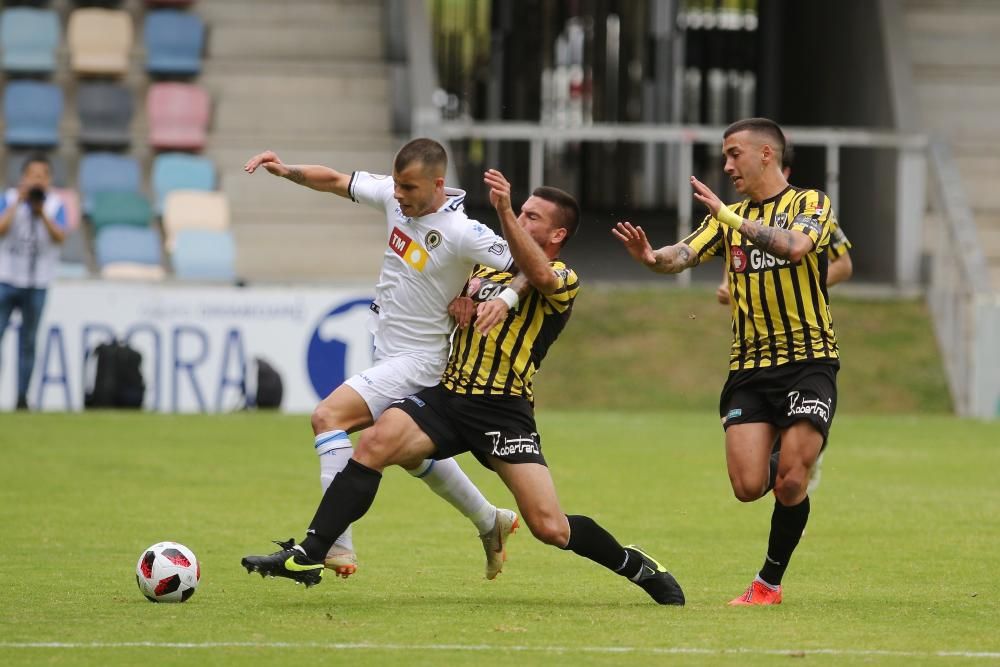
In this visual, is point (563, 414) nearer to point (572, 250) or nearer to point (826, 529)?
point (572, 250)

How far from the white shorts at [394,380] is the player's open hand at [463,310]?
26 cm

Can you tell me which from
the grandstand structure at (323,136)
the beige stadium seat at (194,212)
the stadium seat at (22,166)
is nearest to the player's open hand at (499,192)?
the grandstand structure at (323,136)

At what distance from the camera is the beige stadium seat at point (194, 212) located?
22.1 metres

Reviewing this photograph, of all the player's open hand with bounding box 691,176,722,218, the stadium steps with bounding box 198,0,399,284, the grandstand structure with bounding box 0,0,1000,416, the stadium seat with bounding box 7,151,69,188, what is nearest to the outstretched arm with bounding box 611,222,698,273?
the player's open hand with bounding box 691,176,722,218

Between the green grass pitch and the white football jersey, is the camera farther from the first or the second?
the white football jersey

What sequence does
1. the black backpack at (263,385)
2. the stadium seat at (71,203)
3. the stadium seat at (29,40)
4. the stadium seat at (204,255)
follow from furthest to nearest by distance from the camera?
the stadium seat at (29,40), the stadium seat at (71,203), the stadium seat at (204,255), the black backpack at (263,385)

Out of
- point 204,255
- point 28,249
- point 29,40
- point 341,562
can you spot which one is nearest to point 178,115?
point 29,40

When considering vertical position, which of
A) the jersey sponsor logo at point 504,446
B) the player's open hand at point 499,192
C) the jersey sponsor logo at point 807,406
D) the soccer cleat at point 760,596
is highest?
the player's open hand at point 499,192

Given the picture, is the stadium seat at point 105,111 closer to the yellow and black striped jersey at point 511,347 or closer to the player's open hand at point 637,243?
the yellow and black striped jersey at point 511,347

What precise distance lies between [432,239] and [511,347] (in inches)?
23.2

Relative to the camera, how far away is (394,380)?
7648 millimetres

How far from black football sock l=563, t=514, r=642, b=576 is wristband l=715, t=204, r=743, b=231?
1.37 metres

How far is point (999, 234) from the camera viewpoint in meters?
23.5

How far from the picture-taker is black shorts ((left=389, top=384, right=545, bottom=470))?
7359 millimetres
